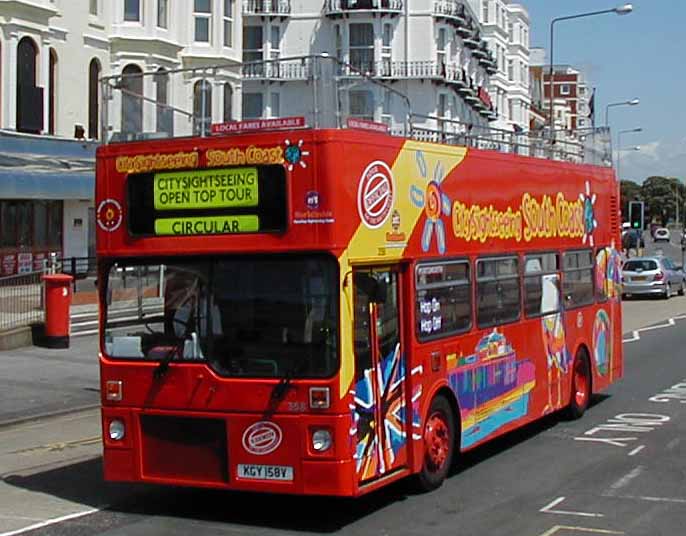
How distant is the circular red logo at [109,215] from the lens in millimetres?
9883

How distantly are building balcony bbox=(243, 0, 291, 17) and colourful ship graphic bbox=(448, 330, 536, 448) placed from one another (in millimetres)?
54085

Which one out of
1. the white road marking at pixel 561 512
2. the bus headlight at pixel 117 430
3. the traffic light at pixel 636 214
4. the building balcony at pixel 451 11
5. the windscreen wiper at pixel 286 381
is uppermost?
the building balcony at pixel 451 11

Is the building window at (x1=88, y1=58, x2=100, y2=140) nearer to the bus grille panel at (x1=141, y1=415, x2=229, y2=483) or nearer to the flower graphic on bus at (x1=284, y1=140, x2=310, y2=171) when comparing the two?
the bus grille panel at (x1=141, y1=415, x2=229, y2=483)

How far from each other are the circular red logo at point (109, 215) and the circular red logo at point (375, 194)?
2.08m

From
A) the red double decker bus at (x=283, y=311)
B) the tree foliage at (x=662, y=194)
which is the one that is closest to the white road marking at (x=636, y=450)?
the red double decker bus at (x=283, y=311)

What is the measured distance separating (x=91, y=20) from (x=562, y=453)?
26.4 m

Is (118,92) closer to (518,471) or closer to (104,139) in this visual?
(104,139)

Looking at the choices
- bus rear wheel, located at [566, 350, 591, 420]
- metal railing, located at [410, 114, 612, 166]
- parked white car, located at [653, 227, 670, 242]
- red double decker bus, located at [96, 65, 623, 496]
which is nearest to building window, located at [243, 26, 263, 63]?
metal railing, located at [410, 114, 612, 166]

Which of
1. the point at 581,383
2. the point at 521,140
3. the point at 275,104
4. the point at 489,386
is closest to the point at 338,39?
the point at 275,104

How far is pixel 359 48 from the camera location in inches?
2485

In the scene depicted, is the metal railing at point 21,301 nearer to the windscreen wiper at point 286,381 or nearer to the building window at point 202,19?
the windscreen wiper at point 286,381

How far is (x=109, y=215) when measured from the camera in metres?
9.92

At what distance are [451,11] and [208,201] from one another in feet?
185

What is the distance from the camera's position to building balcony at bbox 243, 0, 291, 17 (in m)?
64.7
